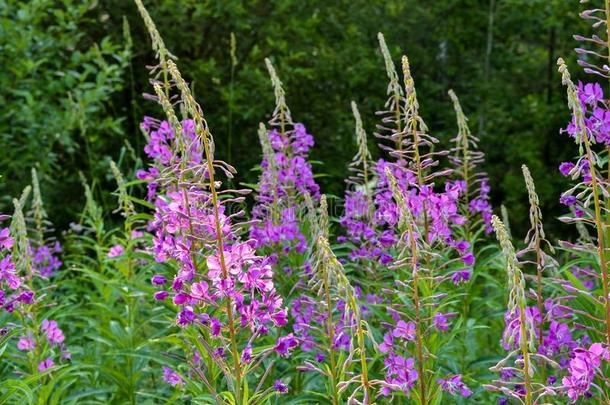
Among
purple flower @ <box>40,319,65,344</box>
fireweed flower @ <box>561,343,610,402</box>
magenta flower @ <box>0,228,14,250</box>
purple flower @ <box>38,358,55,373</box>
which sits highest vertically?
magenta flower @ <box>0,228,14,250</box>

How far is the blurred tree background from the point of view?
31.0 feet

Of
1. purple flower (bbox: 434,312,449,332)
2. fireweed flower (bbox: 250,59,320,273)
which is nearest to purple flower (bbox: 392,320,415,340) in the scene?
purple flower (bbox: 434,312,449,332)

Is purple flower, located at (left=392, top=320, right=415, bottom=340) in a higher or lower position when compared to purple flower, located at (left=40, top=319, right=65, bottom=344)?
higher

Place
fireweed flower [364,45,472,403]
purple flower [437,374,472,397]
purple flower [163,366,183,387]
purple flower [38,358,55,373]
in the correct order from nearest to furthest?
fireweed flower [364,45,472,403] → purple flower [437,374,472,397] → purple flower [163,366,183,387] → purple flower [38,358,55,373]

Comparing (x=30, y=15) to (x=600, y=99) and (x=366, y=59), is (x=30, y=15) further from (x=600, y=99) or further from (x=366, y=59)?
(x=600, y=99)

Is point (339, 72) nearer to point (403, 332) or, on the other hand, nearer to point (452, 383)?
point (403, 332)

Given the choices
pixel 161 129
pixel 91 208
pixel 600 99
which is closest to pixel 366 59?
pixel 91 208

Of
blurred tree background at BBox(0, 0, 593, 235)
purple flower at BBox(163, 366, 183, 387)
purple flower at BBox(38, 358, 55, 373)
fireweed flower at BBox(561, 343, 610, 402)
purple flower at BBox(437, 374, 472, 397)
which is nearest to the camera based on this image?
fireweed flower at BBox(561, 343, 610, 402)

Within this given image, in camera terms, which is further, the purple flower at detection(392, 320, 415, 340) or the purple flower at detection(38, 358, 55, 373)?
the purple flower at detection(38, 358, 55, 373)

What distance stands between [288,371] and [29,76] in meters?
4.75

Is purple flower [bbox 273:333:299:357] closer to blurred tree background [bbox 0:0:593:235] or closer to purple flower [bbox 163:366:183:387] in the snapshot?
purple flower [bbox 163:366:183:387]

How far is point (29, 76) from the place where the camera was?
25.5ft

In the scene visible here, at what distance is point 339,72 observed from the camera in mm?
9961

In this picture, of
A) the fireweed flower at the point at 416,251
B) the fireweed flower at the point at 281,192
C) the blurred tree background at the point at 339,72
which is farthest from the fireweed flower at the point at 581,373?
the blurred tree background at the point at 339,72
